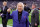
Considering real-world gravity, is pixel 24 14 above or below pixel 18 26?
above

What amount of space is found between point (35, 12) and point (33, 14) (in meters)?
0.12

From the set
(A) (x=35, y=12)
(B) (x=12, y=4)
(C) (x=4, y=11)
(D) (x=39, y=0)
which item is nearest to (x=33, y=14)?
(A) (x=35, y=12)

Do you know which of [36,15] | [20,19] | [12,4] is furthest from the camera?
[12,4]

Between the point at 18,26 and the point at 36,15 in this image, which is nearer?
the point at 18,26

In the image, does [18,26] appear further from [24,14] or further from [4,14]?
[4,14]

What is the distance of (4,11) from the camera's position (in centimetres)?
742

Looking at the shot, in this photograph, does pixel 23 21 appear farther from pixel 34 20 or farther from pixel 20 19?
pixel 34 20

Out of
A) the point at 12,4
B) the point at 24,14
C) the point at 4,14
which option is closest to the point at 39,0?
the point at 12,4

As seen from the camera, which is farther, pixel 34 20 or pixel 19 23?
pixel 34 20

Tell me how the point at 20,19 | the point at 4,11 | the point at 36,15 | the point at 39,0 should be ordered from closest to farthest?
1. the point at 20,19
2. the point at 36,15
3. the point at 4,11
4. the point at 39,0

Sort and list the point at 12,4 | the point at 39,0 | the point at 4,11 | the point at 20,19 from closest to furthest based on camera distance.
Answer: the point at 20,19 → the point at 4,11 → the point at 12,4 → the point at 39,0

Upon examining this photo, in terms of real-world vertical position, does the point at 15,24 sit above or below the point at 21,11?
below

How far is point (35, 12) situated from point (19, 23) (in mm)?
1982

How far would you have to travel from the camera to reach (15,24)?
462cm
